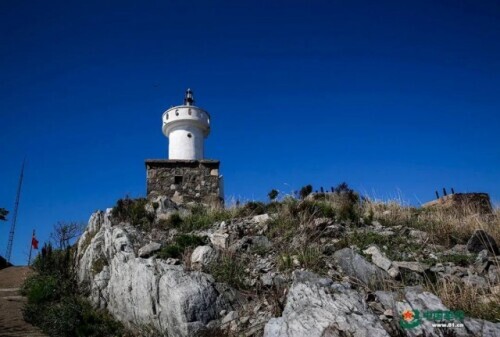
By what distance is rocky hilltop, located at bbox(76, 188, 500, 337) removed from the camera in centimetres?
450

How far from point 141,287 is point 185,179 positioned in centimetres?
861

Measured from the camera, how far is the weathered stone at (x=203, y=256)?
7.38m

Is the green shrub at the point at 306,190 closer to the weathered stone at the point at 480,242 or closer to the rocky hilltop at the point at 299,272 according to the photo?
the rocky hilltop at the point at 299,272

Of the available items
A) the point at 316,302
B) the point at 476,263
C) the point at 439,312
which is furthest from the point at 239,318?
the point at 476,263

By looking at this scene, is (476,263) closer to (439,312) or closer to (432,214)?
(439,312)

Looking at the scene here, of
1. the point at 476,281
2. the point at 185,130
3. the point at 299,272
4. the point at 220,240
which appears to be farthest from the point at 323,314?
the point at 185,130

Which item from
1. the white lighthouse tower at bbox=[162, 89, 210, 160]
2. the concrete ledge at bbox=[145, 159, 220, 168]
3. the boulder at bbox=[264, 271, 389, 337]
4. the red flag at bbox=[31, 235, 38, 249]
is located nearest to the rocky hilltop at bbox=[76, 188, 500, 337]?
the boulder at bbox=[264, 271, 389, 337]

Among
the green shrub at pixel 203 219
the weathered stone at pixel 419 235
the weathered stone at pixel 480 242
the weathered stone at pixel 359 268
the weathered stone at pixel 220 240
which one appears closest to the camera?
the weathered stone at pixel 359 268

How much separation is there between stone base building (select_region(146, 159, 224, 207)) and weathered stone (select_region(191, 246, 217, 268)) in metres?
7.27

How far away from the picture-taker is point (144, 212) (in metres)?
11.2

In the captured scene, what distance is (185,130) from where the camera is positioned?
18438 mm

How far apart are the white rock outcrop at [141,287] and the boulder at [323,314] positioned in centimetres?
180

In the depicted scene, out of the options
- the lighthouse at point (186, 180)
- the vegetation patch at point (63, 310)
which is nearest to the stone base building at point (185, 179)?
the lighthouse at point (186, 180)

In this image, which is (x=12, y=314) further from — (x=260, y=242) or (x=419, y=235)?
(x=419, y=235)
